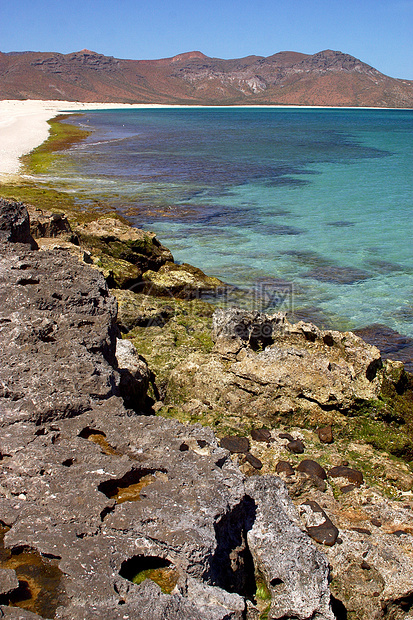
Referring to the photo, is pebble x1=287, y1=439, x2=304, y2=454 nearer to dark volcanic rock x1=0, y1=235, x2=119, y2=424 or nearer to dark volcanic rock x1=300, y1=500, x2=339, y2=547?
dark volcanic rock x1=300, y1=500, x2=339, y2=547

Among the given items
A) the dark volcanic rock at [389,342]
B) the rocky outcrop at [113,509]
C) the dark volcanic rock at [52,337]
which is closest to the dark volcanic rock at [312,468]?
the rocky outcrop at [113,509]

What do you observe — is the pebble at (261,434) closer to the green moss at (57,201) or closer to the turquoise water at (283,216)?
the turquoise water at (283,216)

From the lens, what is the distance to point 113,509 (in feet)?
9.71

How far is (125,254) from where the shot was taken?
11.4 m

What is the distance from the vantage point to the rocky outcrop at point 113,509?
251 cm

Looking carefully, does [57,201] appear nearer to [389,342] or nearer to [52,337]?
[389,342]

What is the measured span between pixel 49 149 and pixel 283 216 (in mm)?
25462

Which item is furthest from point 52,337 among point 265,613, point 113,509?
point 265,613

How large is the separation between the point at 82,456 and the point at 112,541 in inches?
28.4

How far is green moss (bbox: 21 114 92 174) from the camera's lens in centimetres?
2961

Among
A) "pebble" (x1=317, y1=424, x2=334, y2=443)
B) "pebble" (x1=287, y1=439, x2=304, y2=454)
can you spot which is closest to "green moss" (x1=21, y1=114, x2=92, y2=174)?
"pebble" (x1=317, y1=424, x2=334, y2=443)

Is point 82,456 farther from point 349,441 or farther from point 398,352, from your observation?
point 398,352

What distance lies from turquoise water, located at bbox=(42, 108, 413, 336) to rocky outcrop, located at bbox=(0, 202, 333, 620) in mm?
7717

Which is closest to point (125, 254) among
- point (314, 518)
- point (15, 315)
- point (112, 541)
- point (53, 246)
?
point (53, 246)
